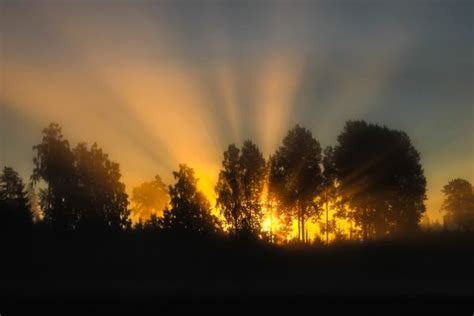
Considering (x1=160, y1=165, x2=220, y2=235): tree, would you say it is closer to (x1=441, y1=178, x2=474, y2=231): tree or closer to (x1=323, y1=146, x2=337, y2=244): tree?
(x1=323, y1=146, x2=337, y2=244): tree

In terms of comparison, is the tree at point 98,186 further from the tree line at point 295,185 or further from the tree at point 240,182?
the tree at point 240,182

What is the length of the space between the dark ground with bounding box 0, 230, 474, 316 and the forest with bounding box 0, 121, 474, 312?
0.35ft

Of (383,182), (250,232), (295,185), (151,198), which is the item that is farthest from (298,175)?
(151,198)

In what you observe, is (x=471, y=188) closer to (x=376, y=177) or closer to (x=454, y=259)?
(x=376, y=177)

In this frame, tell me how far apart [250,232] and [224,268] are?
465 centimetres

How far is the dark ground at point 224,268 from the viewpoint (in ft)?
103

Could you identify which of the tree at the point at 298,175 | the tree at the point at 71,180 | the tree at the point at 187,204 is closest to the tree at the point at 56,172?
the tree at the point at 71,180

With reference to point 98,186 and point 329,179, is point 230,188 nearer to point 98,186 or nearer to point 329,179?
point 329,179

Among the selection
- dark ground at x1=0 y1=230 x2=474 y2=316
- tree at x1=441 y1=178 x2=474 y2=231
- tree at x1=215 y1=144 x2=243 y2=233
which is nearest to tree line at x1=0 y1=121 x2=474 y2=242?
tree at x1=215 y1=144 x2=243 y2=233

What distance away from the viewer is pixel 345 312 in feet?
75.2

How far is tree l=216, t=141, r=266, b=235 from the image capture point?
64.9 metres

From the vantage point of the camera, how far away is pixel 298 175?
227 ft

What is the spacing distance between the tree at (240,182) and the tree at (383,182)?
10951 millimetres

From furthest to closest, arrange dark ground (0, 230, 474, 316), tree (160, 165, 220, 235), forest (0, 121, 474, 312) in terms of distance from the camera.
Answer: tree (160, 165, 220, 235) → forest (0, 121, 474, 312) → dark ground (0, 230, 474, 316)
